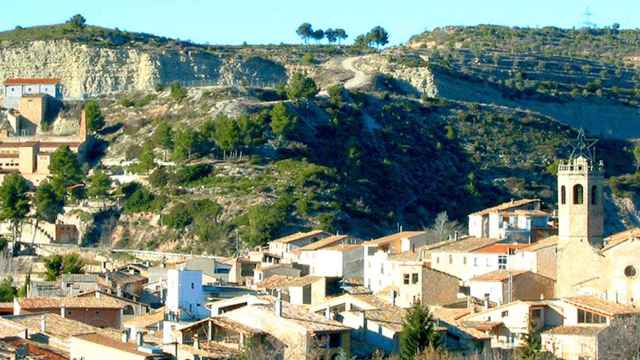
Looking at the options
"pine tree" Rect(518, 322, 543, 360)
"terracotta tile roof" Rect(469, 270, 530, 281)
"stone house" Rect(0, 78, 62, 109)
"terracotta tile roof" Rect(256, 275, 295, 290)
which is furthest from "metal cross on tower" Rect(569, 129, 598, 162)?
"stone house" Rect(0, 78, 62, 109)

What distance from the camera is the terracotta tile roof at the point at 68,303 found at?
54.9 metres

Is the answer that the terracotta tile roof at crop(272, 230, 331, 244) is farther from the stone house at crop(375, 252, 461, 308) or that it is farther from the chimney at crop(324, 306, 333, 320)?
the chimney at crop(324, 306, 333, 320)

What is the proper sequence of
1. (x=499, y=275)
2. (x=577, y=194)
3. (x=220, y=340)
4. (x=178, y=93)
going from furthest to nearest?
(x=178, y=93) → (x=577, y=194) → (x=499, y=275) → (x=220, y=340)

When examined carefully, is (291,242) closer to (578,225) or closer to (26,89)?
(578,225)

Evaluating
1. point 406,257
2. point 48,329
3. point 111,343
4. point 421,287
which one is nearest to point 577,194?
point 421,287

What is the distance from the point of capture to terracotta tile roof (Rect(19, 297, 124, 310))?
180 ft

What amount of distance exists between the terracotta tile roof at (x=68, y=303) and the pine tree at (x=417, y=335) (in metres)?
10.7

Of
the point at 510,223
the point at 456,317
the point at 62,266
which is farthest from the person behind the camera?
the point at 62,266

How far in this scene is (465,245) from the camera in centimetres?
6669

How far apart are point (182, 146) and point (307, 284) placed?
41.8 metres

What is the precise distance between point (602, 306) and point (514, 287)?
6545 mm

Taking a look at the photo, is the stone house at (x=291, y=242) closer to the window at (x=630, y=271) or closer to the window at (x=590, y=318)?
the window at (x=630, y=271)

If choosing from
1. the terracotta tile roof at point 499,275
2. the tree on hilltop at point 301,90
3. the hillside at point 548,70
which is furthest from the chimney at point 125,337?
the hillside at point 548,70

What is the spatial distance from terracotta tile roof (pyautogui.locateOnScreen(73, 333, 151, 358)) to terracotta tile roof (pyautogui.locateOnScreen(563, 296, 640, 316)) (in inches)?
444
